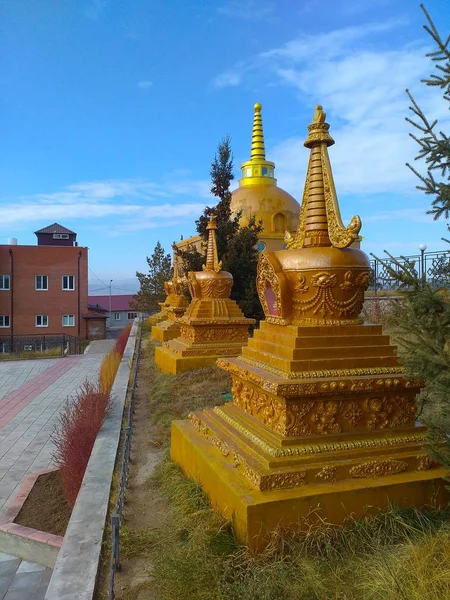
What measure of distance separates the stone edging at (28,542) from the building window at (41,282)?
28.0 metres

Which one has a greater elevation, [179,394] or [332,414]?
[332,414]

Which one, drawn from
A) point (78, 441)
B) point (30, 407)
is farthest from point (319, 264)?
point (30, 407)

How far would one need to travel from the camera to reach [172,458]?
5816 millimetres

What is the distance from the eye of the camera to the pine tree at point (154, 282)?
1278 inches

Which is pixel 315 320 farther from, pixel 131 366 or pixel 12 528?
pixel 131 366

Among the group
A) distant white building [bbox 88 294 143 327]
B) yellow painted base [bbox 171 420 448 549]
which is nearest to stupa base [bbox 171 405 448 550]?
yellow painted base [bbox 171 420 448 549]

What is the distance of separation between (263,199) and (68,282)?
14211 millimetres

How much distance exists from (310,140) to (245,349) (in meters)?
2.30

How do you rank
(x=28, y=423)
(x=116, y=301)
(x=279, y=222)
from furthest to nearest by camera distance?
(x=116, y=301)
(x=279, y=222)
(x=28, y=423)

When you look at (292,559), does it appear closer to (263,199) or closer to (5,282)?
(263,199)

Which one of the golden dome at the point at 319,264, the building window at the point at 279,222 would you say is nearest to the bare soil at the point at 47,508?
the golden dome at the point at 319,264

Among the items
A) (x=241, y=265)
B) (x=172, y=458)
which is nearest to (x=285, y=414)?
(x=172, y=458)

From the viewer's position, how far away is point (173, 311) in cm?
1828

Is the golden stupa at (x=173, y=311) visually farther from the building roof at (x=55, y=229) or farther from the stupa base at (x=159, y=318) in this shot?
the building roof at (x=55, y=229)
